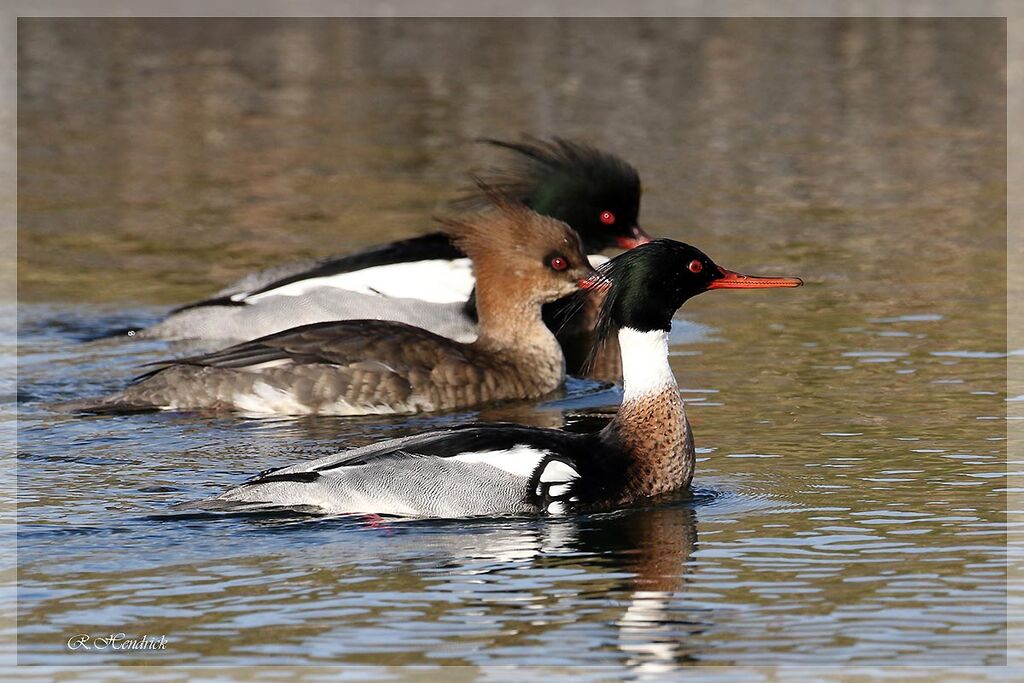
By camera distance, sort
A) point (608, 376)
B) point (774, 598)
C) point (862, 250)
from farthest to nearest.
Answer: point (862, 250) < point (608, 376) < point (774, 598)

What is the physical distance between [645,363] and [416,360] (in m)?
2.71

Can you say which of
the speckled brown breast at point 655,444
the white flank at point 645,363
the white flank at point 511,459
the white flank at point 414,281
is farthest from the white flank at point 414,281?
the white flank at point 511,459

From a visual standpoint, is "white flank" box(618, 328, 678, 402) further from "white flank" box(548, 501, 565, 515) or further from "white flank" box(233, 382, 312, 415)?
"white flank" box(233, 382, 312, 415)

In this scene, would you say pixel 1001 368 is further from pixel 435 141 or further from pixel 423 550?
pixel 435 141

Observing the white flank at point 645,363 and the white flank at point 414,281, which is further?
the white flank at point 414,281

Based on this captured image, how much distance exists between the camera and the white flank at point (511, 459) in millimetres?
8195

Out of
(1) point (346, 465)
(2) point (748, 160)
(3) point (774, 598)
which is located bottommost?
(3) point (774, 598)

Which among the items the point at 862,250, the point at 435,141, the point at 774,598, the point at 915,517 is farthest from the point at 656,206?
the point at 774,598

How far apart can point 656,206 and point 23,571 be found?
1023cm

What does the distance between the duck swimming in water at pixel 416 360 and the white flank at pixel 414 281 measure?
3.36ft

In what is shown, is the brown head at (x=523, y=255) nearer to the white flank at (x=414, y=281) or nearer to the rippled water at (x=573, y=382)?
the rippled water at (x=573, y=382)

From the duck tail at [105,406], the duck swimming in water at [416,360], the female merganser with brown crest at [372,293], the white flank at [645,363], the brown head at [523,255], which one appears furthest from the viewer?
the female merganser with brown crest at [372,293]

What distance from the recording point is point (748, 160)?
63.4 feet

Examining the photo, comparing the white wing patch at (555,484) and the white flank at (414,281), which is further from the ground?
the white flank at (414,281)
